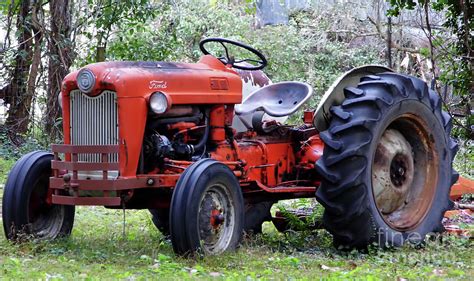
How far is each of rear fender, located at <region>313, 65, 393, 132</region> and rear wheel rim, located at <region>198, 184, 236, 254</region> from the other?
1369 millimetres

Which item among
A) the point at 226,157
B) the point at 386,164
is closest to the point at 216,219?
the point at 226,157

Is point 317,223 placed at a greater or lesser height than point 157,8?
lesser

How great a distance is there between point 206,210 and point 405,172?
2306mm

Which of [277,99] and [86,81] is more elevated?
[86,81]

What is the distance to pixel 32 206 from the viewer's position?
671 centimetres

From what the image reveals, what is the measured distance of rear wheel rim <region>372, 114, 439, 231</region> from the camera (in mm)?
7266

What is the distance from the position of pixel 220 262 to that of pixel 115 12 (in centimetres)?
844

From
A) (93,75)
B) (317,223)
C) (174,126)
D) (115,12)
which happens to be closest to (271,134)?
(317,223)

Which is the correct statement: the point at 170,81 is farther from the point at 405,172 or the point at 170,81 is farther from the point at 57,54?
the point at 57,54

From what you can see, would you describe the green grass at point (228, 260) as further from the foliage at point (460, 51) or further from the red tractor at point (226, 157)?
the foliage at point (460, 51)

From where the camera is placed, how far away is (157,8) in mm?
14023

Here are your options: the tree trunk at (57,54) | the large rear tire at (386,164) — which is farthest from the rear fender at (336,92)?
the tree trunk at (57,54)

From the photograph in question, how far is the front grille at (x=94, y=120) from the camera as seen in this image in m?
6.27

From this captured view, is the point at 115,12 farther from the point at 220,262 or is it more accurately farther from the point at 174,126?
the point at 220,262
